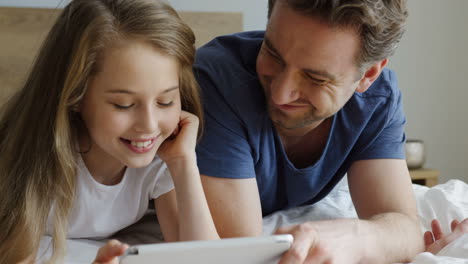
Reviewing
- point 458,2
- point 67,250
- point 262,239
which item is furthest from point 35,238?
point 458,2

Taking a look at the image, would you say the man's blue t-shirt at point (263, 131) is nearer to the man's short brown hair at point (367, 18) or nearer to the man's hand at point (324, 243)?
the man's short brown hair at point (367, 18)

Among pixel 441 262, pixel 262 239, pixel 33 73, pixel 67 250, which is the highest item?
pixel 33 73

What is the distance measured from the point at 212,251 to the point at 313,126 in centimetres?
87

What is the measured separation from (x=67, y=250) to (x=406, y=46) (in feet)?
8.23

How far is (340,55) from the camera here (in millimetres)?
1396

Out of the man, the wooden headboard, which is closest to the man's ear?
the man

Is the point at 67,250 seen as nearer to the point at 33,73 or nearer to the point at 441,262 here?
the point at 33,73

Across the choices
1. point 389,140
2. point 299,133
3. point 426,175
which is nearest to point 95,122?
point 299,133

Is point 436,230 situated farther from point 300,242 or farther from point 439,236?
point 300,242

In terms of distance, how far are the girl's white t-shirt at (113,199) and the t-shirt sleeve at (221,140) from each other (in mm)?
122

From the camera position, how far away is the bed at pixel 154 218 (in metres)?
1.40

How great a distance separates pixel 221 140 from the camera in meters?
1.52

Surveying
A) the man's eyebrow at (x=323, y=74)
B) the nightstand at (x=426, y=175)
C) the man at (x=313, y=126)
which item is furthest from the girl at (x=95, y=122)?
the nightstand at (x=426, y=175)

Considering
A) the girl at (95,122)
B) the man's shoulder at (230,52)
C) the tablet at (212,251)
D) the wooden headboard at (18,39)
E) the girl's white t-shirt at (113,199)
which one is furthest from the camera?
the wooden headboard at (18,39)
